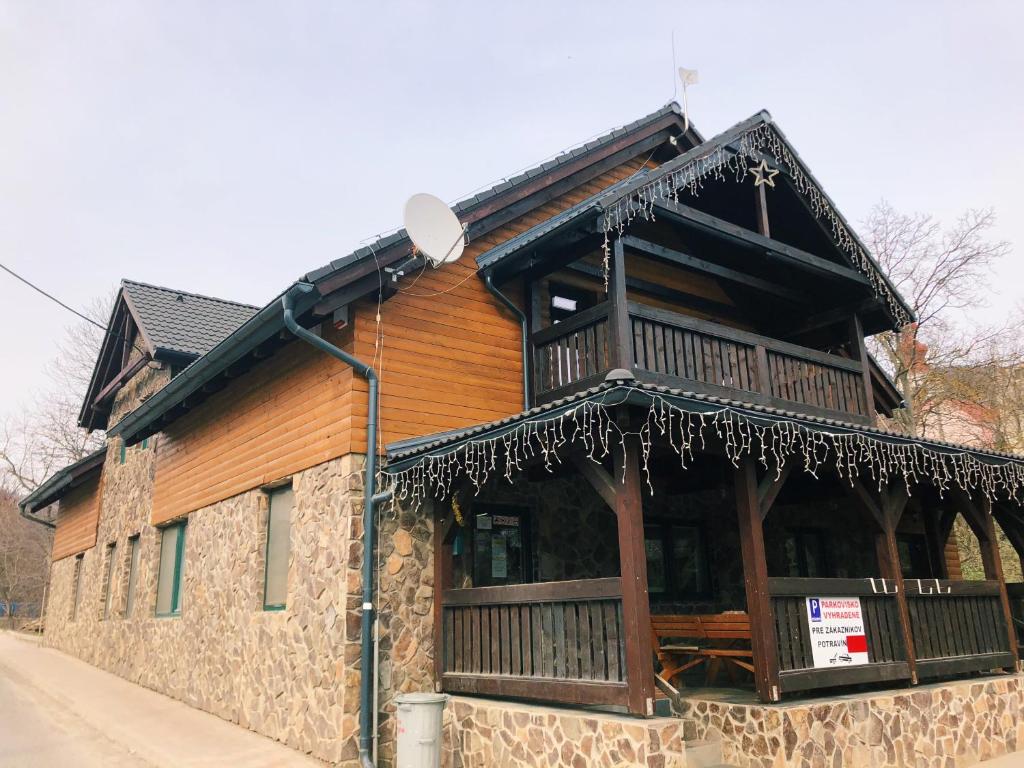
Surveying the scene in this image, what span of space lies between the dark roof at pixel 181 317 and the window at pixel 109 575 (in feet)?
15.0

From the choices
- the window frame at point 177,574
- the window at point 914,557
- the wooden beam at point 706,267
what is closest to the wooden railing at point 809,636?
the wooden beam at point 706,267

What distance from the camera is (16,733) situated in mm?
9000

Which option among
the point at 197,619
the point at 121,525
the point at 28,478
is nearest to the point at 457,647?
the point at 197,619

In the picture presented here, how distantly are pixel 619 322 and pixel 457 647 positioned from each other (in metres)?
3.68

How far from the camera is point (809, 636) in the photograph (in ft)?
22.6

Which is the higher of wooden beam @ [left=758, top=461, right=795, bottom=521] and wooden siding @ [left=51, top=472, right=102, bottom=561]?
wooden siding @ [left=51, top=472, right=102, bottom=561]

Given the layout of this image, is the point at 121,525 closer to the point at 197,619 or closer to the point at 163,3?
the point at 197,619

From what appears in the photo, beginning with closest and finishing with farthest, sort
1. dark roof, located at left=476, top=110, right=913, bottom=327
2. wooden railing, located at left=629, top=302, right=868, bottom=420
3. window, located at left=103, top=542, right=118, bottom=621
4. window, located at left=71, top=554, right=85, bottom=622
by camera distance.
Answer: dark roof, located at left=476, top=110, right=913, bottom=327
wooden railing, located at left=629, top=302, right=868, bottom=420
window, located at left=103, top=542, right=118, bottom=621
window, located at left=71, top=554, right=85, bottom=622

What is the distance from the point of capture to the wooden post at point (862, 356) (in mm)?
10250

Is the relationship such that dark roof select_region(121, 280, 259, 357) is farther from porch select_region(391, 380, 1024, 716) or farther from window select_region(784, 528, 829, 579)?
window select_region(784, 528, 829, 579)

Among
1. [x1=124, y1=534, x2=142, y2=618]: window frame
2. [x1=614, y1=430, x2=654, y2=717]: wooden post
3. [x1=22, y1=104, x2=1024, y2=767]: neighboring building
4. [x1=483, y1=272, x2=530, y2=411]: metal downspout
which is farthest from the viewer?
[x1=124, y1=534, x2=142, y2=618]: window frame

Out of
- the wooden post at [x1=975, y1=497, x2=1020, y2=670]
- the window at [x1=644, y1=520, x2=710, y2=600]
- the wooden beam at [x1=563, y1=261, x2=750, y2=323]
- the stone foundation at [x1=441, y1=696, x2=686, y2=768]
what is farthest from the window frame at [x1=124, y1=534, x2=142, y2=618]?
the wooden post at [x1=975, y1=497, x2=1020, y2=670]

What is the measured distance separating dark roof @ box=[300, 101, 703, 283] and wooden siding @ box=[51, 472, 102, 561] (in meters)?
12.3

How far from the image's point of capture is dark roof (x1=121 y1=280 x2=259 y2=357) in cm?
1362
